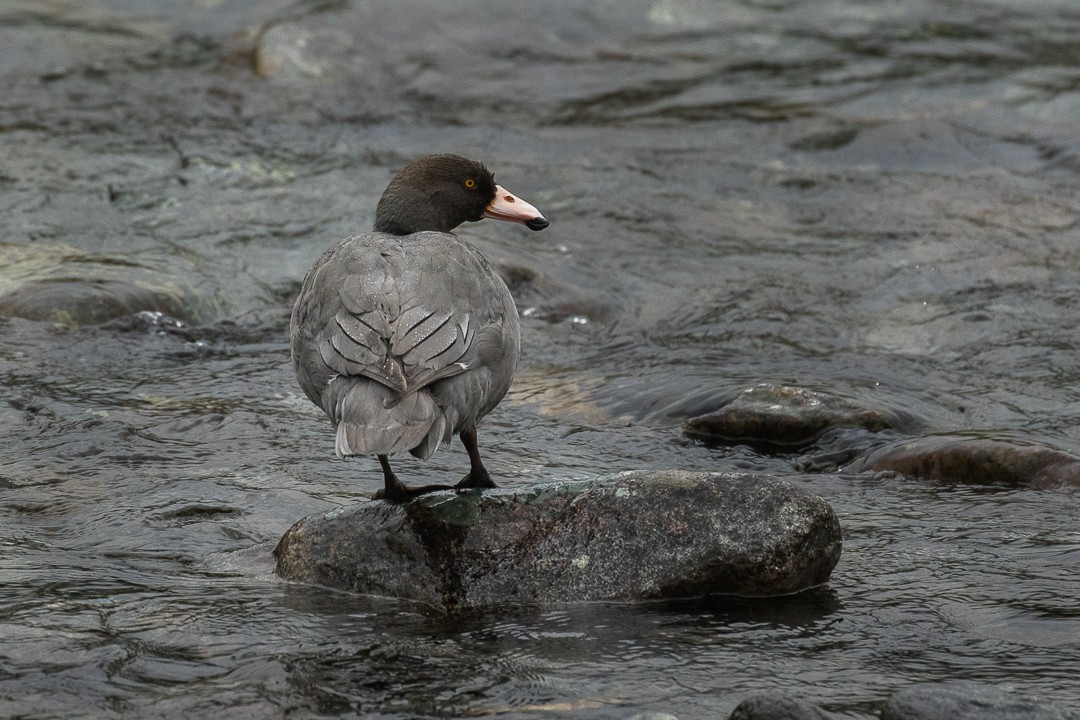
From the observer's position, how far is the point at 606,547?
19.4 feet

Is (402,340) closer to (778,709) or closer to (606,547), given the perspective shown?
(606,547)

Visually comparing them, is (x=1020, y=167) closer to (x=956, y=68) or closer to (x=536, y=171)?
(x=956, y=68)

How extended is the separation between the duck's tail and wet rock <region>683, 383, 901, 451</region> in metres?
2.73

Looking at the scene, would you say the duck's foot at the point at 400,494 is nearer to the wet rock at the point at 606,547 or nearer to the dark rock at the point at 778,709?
the wet rock at the point at 606,547

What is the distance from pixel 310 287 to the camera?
6488 millimetres

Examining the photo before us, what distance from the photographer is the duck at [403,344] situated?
18.2ft

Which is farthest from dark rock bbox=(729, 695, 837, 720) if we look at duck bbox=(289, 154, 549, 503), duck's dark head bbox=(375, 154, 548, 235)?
duck's dark head bbox=(375, 154, 548, 235)

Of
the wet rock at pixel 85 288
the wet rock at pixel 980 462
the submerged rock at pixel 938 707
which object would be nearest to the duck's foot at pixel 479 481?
the wet rock at pixel 980 462

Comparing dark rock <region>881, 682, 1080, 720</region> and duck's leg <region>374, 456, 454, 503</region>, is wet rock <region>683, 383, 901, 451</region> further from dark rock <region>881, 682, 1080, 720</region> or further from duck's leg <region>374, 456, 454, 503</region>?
dark rock <region>881, 682, 1080, 720</region>

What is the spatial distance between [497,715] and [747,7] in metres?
13.8

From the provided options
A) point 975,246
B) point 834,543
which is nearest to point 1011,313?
point 975,246

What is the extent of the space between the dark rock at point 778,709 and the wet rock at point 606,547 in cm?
132

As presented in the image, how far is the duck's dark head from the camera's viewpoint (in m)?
7.68

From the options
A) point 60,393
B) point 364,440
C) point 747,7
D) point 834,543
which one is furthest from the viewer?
point 747,7
